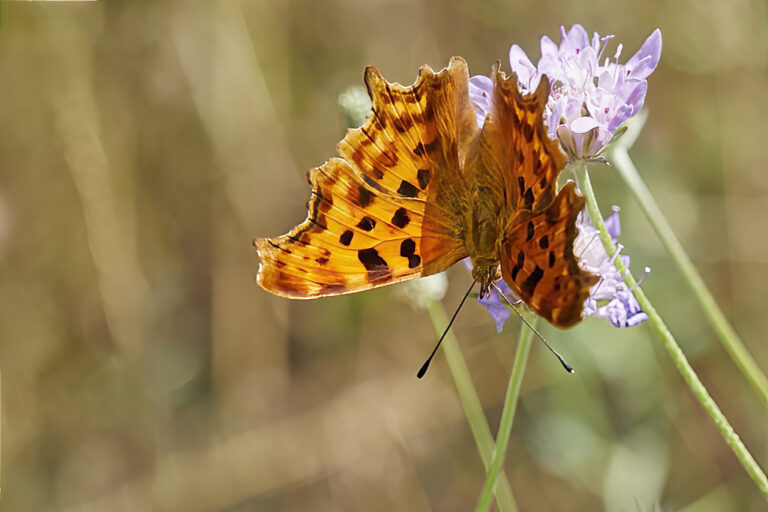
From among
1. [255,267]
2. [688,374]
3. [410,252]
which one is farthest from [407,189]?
[255,267]

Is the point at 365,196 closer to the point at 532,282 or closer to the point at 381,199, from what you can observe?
the point at 381,199

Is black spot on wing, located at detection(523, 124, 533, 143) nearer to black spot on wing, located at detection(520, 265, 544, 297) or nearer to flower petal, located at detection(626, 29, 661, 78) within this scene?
black spot on wing, located at detection(520, 265, 544, 297)

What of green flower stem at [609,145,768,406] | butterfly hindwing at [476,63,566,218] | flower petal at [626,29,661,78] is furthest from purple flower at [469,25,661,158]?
green flower stem at [609,145,768,406]

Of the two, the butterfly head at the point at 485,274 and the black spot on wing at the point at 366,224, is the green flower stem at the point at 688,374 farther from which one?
the black spot on wing at the point at 366,224

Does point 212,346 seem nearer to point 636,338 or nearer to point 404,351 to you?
point 404,351

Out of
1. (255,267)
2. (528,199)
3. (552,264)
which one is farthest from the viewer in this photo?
(255,267)

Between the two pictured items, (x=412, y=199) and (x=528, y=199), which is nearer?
(x=528, y=199)
